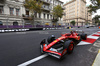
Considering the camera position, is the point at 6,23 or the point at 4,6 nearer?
the point at 6,23

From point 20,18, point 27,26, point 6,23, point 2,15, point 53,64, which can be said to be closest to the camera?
point 53,64

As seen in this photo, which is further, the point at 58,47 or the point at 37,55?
the point at 58,47

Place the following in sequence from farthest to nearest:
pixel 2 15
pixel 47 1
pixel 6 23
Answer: pixel 47 1 < pixel 2 15 < pixel 6 23

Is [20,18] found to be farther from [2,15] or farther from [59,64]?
[59,64]

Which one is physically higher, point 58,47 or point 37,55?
point 58,47

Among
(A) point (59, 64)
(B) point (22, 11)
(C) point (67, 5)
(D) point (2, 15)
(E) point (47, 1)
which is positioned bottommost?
(A) point (59, 64)

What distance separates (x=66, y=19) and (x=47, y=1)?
4932 centimetres

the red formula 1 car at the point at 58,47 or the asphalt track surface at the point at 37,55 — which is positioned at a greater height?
the red formula 1 car at the point at 58,47

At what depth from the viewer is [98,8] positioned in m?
7.46

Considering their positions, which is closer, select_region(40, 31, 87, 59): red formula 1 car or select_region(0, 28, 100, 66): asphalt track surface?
select_region(0, 28, 100, 66): asphalt track surface

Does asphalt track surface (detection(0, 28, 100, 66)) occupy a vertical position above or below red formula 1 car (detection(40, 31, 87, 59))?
below

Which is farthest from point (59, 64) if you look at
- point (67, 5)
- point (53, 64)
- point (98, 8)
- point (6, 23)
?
point (67, 5)

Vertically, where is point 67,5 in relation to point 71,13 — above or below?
above

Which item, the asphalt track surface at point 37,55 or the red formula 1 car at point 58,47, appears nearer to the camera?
the asphalt track surface at point 37,55
